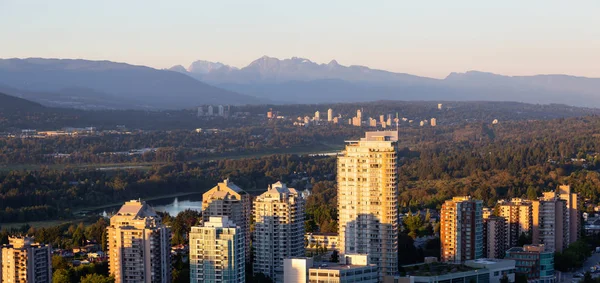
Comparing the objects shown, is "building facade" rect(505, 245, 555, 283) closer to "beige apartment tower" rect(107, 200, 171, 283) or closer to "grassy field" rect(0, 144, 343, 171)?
"beige apartment tower" rect(107, 200, 171, 283)

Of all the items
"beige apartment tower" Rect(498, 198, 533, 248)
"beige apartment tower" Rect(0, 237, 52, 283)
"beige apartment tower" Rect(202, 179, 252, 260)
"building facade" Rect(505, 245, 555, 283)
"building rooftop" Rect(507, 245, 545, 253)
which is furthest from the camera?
"beige apartment tower" Rect(498, 198, 533, 248)

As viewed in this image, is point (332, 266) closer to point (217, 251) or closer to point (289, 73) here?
point (217, 251)

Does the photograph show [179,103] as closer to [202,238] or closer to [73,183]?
[73,183]

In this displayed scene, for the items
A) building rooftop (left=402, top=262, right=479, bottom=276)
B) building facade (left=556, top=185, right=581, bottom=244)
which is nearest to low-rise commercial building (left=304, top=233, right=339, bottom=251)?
building rooftop (left=402, top=262, right=479, bottom=276)

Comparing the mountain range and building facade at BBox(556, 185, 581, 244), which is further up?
the mountain range

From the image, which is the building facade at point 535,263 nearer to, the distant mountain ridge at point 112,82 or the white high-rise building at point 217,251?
the white high-rise building at point 217,251

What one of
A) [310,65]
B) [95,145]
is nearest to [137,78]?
[310,65]

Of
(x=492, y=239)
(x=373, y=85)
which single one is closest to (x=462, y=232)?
(x=492, y=239)
